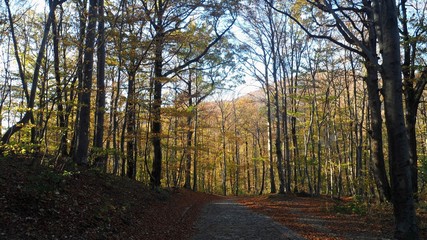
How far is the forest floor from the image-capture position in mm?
5471

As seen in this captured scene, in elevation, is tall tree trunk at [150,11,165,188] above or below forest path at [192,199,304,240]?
above

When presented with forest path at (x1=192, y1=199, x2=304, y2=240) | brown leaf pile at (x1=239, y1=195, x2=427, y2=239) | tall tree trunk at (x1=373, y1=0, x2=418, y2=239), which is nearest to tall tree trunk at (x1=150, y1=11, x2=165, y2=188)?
forest path at (x1=192, y1=199, x2=304, y2=240)

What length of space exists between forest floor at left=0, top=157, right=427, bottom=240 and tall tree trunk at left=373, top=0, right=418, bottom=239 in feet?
5.29

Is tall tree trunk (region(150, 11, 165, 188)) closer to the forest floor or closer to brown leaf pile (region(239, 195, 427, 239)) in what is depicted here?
the forest floor

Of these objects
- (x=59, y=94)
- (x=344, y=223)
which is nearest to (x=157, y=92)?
(x=59, y=94)

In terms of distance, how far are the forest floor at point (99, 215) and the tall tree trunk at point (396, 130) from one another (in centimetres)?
161

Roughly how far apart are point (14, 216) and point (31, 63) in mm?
14389

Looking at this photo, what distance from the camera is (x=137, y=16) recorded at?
11258 millimetres

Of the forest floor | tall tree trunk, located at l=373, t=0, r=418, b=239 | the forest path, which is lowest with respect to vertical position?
the forest path

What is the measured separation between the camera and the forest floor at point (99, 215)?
5471 mm

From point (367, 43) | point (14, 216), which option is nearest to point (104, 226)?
point (14, 216)

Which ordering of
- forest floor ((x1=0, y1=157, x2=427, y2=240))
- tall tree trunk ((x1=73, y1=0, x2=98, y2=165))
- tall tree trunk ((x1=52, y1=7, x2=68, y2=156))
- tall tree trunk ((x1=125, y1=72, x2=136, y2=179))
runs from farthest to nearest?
tall tree trunk ((x1=125, y1=72, x2=136, y2=179)) → tall tree trunk ((x1=73, y1=0, x2=98, y2=165)) → tall tree trunk ((x1=52, y1=7, x2=68, y2=156)) → forest floor ((x1=0, y1=157, x2=427, y2=240))

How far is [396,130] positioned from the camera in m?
5.57

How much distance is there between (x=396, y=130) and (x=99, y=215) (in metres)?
6.67
